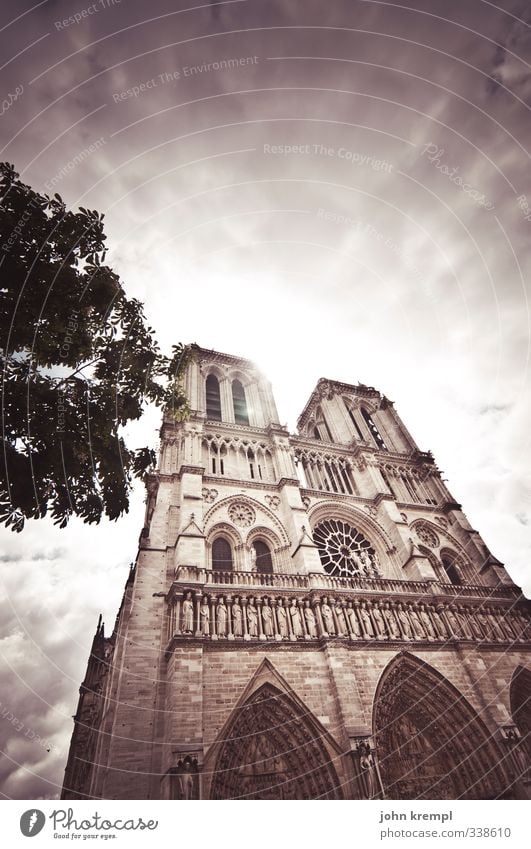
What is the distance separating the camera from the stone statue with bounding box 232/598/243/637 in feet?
37.6

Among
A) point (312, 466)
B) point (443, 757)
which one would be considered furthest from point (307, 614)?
point (312, 466)

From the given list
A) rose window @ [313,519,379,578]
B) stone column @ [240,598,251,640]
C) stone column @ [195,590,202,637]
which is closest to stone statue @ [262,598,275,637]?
stone column @ [240,598,251,640]

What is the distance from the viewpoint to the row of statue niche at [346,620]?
11578 millimetres

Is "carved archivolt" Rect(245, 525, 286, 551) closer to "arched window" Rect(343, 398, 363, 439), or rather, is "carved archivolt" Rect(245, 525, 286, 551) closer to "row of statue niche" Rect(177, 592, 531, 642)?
"row of statue niche" Rect(177, 592, 531, 642)

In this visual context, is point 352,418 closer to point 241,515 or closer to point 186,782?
point 241,515

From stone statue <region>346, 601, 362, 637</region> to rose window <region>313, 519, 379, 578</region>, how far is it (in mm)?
2946

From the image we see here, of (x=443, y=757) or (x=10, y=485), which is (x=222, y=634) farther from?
(x=10, y=485)

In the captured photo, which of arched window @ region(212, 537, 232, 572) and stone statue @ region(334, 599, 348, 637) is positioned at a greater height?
arched window @ region(212, 537, 232, 572)

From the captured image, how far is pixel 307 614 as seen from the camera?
12.7 metres

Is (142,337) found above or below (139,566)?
below

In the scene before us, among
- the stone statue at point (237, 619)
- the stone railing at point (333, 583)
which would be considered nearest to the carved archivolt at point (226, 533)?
the stone railing at point (333, 583)
